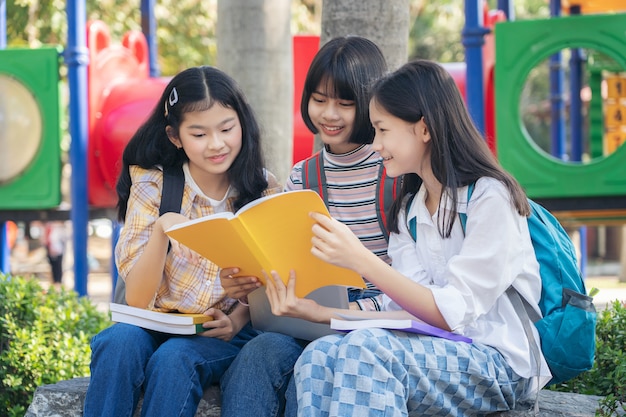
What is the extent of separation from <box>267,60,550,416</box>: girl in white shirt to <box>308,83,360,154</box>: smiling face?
29 cm

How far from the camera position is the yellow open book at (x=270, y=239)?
7.43 ft

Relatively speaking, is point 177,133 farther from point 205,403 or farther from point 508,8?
point 508,8

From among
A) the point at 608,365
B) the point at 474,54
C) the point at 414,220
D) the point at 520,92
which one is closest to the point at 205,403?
the point at 414,220

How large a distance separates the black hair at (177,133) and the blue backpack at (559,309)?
745 mm

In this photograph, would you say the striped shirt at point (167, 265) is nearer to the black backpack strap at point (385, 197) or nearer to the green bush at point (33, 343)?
the black backpack strap at point (385, 197)

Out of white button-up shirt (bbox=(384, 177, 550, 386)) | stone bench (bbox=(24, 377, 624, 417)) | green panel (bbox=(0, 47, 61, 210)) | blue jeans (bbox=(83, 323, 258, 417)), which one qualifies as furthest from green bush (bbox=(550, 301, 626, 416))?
green panel (bbox=(0, 47, 61, 210))

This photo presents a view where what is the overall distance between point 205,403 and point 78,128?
4.04 meters

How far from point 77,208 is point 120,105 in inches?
41.5

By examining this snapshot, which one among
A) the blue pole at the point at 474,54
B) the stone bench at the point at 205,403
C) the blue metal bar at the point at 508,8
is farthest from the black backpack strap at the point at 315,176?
the blue metal bar at the point at 508,8

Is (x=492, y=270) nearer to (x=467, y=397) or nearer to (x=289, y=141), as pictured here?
(x=467, y=397)

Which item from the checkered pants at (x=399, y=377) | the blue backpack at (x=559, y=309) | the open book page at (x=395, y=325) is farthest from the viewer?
the blue backpack at (x=559, y=309)

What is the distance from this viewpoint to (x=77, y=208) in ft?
20.5

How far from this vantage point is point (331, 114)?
112 inches

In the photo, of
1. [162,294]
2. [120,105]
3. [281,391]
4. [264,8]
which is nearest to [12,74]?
[120,105]
